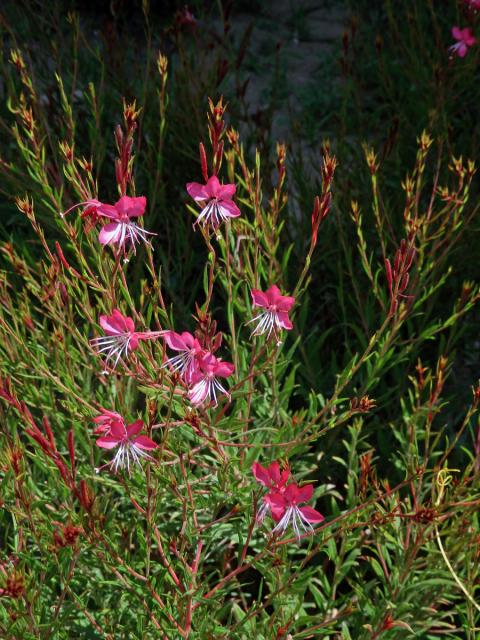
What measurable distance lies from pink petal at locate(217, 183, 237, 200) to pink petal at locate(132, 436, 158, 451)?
0.51m

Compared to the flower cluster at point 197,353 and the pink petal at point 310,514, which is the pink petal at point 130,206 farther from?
the pink petal at point 310,514

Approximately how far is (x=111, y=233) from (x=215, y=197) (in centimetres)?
23

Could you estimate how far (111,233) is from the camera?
5.40 ft

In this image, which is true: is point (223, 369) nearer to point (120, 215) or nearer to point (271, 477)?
point (271, 477)

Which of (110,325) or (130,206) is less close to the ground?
(130,206)

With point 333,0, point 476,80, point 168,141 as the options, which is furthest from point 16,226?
point 333,0

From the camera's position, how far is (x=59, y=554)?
75.9 inches

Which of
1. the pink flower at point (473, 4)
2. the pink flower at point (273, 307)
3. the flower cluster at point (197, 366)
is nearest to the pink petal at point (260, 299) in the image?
the pink flower at point (273, 307)

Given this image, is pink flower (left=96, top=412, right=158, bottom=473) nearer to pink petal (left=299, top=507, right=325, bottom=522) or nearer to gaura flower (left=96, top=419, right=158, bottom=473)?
gaura flower (left=96, top=419, right=158, bottom=473)

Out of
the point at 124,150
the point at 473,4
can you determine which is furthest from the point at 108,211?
the point at 473,4

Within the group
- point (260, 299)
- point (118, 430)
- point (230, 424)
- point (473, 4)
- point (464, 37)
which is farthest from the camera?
point (464, 37)

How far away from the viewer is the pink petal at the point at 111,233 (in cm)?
163

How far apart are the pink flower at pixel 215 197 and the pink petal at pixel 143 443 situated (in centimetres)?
44

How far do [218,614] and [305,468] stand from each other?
1.70ft
